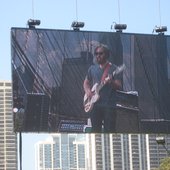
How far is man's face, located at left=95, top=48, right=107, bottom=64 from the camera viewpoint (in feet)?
78.4

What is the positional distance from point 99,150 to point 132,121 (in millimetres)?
62534

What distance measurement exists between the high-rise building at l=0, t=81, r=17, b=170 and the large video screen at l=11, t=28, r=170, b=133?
8.04ft

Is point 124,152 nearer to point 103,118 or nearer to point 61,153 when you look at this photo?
point 103,118

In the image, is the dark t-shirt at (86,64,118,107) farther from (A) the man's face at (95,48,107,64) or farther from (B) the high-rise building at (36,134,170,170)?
(B) the high-rise building at (36,134,170,170)

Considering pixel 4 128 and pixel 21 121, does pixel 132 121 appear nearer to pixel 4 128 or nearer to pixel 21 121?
pixel 21 121

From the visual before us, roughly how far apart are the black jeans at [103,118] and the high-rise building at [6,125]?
3.40 meters

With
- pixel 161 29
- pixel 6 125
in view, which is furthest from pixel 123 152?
pixel 161 29

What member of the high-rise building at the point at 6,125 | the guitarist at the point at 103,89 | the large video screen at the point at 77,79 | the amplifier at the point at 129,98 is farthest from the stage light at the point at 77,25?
the high-rise building at the point at 6,125

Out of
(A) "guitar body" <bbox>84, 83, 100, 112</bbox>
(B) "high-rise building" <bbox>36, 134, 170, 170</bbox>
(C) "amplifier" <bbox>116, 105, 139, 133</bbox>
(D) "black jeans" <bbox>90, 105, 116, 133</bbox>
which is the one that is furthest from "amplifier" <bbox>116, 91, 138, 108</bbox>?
(B) "high-rise building" <bbox>36, 134, 170, 170</bbox>

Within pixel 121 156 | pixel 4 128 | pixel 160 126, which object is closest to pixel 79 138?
pixel 121 156

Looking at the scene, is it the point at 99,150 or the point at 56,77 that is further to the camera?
the point at 99,150

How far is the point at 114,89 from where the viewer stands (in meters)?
23.8

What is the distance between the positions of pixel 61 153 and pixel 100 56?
143 m

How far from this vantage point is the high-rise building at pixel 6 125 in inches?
1422
